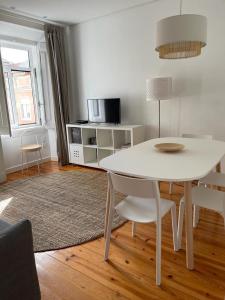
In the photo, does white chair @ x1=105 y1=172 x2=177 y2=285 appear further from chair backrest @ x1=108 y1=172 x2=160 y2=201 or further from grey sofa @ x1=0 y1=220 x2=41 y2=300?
grey sofa @ x1=0 y1=220 x2=41 y2=300

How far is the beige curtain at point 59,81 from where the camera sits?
417 cm

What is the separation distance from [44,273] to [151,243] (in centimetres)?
94

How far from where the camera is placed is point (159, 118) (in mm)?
3680

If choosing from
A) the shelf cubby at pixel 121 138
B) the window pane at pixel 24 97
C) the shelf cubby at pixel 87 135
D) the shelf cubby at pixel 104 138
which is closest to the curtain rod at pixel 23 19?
the window pane at pixel 24 97

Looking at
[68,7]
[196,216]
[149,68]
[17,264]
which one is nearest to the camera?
[17,264]

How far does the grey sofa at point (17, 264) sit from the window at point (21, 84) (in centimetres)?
387

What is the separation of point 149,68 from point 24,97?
2.59 meters

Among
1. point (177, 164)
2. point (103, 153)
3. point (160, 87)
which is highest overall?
point (160, 87)

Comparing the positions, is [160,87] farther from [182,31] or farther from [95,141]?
[95,141]

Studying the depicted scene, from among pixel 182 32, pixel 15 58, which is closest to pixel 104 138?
pixel 15 58

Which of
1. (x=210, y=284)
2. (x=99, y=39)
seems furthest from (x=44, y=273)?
(x=99, y=39)

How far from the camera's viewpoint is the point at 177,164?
Answer: 180 centimetres

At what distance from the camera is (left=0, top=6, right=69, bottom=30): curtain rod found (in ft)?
11.5

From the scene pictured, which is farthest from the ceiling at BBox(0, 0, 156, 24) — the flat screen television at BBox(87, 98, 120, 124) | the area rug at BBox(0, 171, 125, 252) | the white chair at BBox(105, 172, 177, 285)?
the white chair at BBox(105, 172, 177, 285)
